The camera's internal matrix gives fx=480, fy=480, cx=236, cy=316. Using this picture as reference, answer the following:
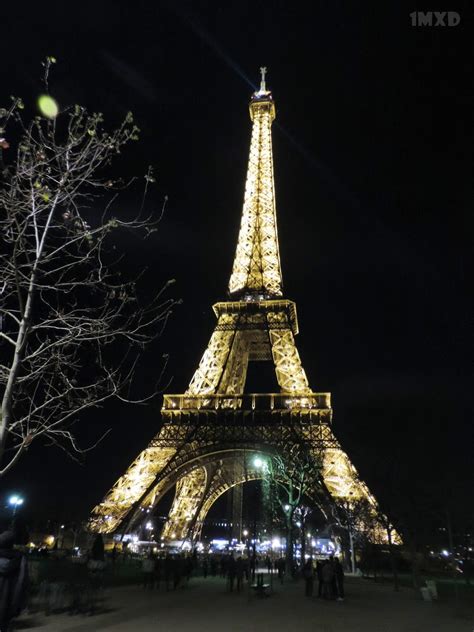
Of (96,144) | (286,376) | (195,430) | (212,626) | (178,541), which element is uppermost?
(286,376)

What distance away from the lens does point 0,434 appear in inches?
268

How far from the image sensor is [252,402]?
121ft

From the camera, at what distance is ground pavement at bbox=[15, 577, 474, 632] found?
9531 mm

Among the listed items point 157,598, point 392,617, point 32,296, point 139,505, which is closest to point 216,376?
point 139,505

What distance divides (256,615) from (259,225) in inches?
1516

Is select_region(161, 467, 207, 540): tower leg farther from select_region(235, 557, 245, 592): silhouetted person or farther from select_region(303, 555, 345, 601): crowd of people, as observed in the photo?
select_region(303, 555, 345, 601): crowd of people

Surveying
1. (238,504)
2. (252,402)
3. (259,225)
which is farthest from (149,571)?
(238,504)

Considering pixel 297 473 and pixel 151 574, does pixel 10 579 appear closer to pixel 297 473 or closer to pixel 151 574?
pixel 151 574

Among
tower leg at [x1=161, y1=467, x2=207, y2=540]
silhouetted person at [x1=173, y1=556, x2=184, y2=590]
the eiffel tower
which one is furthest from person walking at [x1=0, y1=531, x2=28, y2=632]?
tower leg at [x1=161, y1=467, x2=207, y2=540]

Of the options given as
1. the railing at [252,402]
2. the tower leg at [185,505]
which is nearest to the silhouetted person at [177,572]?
the railing at [252,402]

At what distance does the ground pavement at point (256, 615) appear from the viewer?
9.53 meters

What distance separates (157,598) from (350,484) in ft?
57.4

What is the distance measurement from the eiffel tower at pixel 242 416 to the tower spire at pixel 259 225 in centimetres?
10

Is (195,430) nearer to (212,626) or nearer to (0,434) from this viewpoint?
(212,626)
